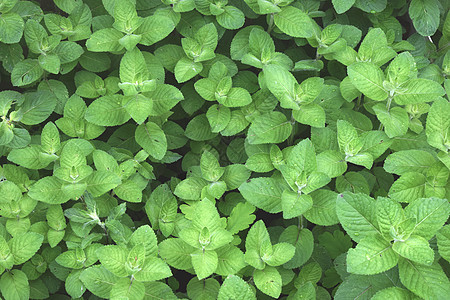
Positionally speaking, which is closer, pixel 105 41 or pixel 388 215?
pixel 388 215

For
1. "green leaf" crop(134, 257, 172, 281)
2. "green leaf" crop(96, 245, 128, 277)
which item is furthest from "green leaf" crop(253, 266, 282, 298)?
"green leaf" crop(96, 245, 128, 277)

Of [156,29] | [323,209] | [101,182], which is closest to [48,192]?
[101,182]

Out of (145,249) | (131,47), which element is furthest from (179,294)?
(131,47)

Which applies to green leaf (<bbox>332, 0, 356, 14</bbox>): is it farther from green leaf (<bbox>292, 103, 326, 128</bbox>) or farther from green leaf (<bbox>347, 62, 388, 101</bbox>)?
green leaf (<bbox>292, 103, 326, 128</bbox>)

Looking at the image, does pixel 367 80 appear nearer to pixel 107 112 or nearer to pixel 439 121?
pixel 439 121

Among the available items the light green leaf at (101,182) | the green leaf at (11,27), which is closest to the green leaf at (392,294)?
the light green leaf at (101,182)

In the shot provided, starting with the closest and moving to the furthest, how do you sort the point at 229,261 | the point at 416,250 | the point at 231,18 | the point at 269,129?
the point at 416,250 < the point at 229,261 < the point at 269,129 < the point at 231,18

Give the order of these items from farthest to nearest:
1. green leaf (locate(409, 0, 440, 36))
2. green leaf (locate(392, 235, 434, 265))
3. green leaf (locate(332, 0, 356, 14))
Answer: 1. green leaf (locate(409, 0, 440, 36))
2. green leaf (locate(332, 0, 356, 14))
3. green leaf (locate(392, 235, 434, 265))
